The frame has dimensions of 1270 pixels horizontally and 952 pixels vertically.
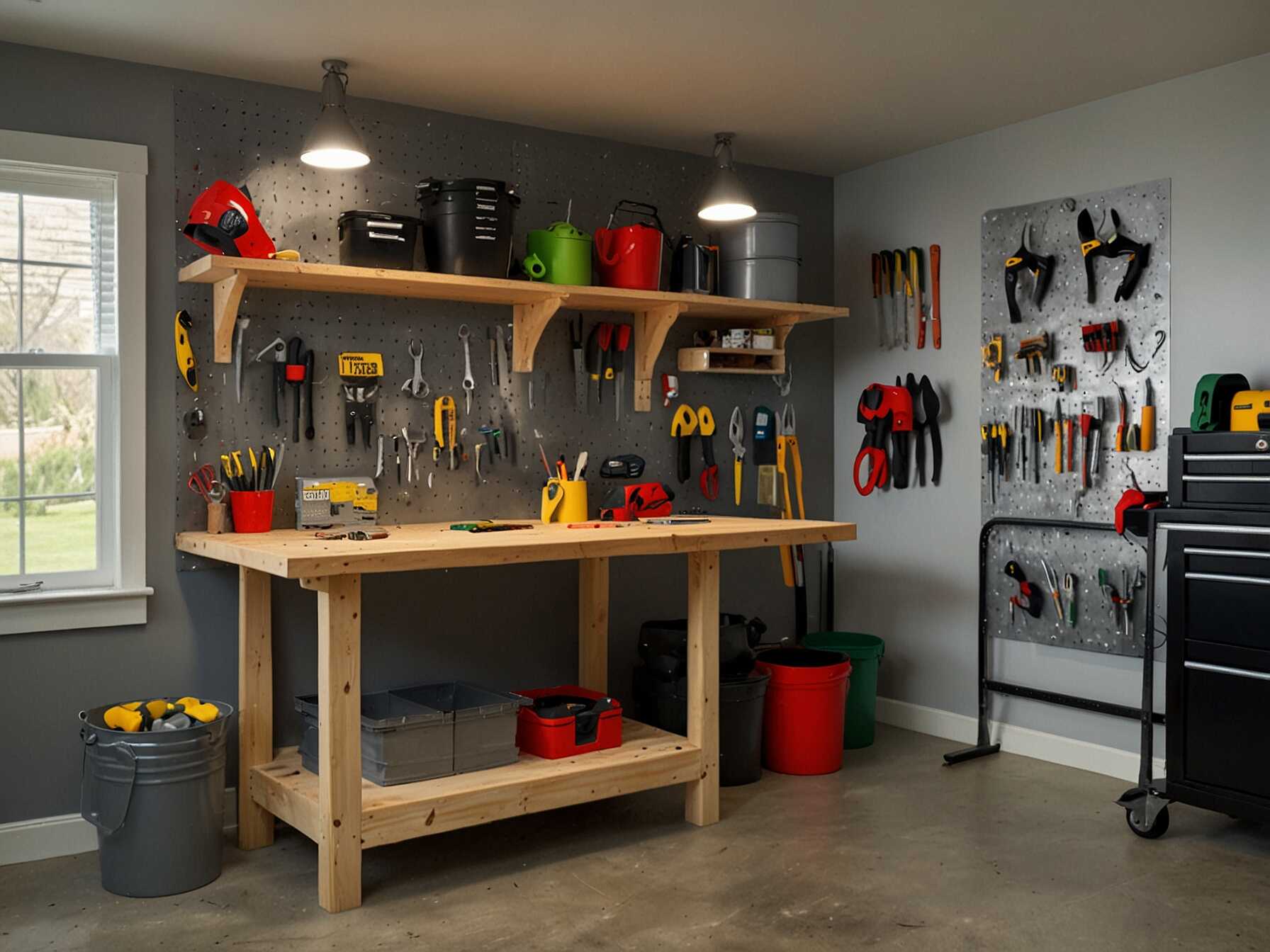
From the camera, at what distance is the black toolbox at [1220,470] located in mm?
3482

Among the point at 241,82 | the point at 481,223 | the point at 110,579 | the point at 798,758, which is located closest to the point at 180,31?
the point at 241,82

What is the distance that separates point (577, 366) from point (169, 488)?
1659 millimetres

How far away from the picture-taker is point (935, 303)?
16.8ft

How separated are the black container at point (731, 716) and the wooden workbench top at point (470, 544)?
64 centimetres

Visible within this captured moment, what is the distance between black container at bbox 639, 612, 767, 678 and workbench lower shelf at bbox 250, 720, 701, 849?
41 centimetres

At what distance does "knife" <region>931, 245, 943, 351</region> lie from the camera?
512 centimetres

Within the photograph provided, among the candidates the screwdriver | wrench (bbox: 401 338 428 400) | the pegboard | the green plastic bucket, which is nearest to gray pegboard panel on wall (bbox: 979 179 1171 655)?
the pegboard

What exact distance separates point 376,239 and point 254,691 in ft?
5.21

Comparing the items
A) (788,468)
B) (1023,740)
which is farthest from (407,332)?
(1023,740)

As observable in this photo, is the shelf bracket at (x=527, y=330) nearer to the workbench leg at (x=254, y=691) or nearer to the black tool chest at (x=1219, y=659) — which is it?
the workbench leg at (x=254, y=691)

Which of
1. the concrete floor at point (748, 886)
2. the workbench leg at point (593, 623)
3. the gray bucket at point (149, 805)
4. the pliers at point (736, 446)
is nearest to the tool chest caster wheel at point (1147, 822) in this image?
the concrete floor at point (748, 886)

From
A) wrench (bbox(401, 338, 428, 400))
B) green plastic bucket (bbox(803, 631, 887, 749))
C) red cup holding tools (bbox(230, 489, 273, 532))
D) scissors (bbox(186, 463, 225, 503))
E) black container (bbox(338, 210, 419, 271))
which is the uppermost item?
black container (bbox(338, 210, 419, 271))

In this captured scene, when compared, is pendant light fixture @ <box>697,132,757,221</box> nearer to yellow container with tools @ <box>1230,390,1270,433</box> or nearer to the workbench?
the workbench

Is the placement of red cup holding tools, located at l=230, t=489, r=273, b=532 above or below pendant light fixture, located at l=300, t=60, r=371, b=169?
Answer: below
